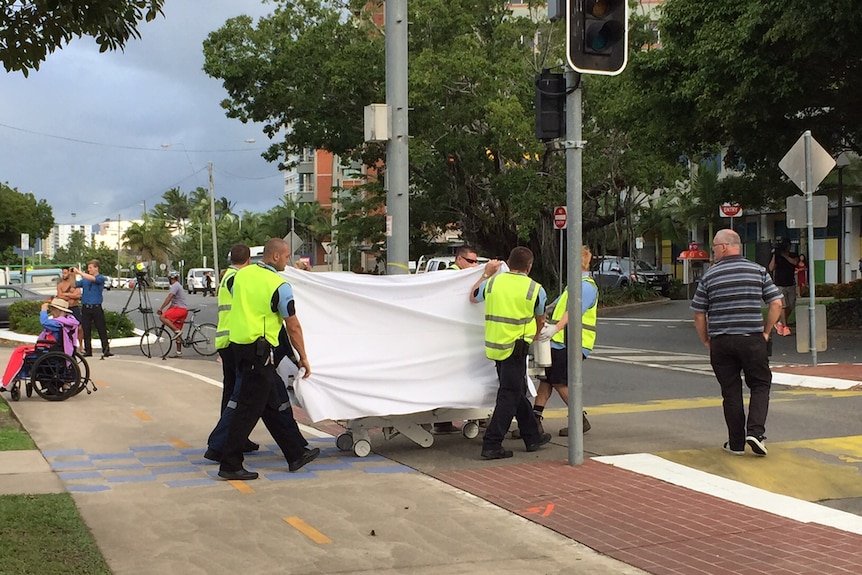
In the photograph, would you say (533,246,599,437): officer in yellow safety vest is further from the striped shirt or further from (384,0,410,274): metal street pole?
(384,0,410,274): metal street pole

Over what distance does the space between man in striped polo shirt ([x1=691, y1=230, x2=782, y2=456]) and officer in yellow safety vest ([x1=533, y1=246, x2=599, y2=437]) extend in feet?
3.66

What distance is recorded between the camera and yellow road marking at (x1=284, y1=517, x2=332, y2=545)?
235 inches

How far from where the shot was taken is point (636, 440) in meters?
9.14

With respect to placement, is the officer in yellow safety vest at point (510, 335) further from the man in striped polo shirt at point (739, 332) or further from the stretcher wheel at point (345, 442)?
the man in striped polo shirt at point (739, 332)

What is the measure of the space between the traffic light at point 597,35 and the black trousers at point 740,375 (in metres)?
2.51

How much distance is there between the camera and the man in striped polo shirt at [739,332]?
8.12m

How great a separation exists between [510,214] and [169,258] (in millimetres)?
83238

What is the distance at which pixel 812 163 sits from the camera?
14.4 meters

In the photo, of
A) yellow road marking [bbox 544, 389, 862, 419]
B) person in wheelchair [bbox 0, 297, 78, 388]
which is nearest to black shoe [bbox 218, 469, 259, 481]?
yellow road marking [bbox 544, 389, 862, 419]

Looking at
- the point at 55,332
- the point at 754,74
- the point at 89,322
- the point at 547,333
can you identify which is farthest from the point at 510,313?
the point at 89,322

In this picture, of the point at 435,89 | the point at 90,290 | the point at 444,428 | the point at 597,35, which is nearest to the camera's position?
the point at 597,35

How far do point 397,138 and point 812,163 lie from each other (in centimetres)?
657

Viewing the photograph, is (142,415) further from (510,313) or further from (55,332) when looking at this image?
(510,313)

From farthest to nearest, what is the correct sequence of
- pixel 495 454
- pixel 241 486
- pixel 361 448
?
pixel 361 448 → pixel 495 454 → pixel 241 486
